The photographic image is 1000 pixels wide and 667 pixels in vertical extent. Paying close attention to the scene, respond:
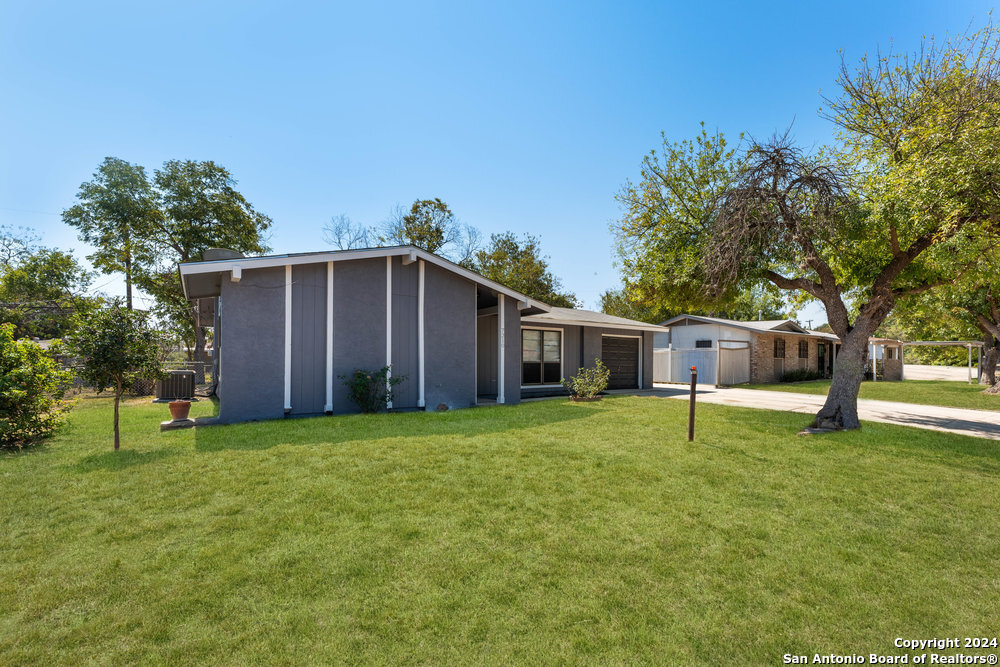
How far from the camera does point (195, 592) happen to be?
8.41 feet

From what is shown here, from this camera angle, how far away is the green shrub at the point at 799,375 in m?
22.4

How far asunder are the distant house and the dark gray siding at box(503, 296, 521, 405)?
997 centimetres

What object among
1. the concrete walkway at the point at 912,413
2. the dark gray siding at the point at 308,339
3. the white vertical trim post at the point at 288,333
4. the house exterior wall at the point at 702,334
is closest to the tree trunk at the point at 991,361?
the house exterior wall at the point at 702,334

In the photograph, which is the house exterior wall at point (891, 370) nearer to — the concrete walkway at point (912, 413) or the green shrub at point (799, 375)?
the green shrub at point (799, 375)

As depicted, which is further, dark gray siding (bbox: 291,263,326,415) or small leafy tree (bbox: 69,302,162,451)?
dark gray siding (bbox: 291,263,326,415)

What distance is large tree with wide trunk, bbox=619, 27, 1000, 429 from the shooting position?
21.8 ft

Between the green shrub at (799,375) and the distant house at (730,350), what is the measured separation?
181 millimetres

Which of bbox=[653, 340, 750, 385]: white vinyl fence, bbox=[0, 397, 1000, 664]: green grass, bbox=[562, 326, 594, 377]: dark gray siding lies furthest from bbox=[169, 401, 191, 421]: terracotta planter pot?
bbox=[653, 340, 750, 385]: white vinyl fence

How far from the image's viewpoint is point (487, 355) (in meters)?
13.4

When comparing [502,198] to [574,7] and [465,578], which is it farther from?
[465,578]

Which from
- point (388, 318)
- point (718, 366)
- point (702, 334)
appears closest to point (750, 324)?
point (702, 334)

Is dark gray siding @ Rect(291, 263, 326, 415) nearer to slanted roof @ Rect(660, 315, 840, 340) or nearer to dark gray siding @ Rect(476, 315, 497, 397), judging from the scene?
dark gray siding @ Rect(476, 315, 497, 397)

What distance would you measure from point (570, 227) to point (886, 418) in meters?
11.3

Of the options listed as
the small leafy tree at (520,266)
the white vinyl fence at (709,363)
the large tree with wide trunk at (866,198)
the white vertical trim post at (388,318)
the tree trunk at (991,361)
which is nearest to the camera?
the large tree with wide trunk at (866,198)
